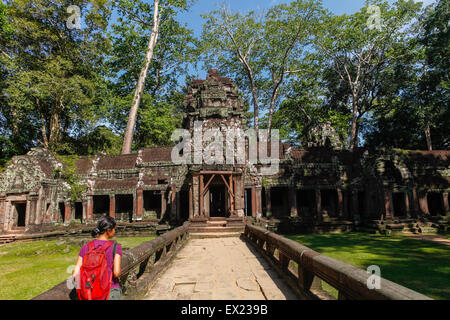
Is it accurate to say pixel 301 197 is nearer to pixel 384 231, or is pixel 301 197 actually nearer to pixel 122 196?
pixel 384 231

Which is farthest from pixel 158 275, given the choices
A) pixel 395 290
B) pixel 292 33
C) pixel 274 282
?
pixel 292 33

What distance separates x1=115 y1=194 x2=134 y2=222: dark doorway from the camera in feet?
66.2

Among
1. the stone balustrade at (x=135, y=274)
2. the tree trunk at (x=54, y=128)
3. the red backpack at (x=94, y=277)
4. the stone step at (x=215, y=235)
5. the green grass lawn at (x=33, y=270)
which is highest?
the tree trunk at (x=54, y=128)

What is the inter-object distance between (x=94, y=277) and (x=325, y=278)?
2.68 metres

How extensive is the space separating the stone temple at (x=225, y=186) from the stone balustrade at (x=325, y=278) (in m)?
10.8

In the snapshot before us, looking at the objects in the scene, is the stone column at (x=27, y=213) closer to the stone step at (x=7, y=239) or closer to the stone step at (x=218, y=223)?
the stone step at (x=7, y=239)

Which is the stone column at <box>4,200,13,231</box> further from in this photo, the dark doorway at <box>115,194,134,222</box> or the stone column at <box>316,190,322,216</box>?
the stone column at <box>316,190,322,216</box>

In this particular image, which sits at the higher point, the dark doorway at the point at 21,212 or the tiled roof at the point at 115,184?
the tiled roof at the point at 115,184

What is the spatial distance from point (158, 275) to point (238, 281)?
5.70 ft

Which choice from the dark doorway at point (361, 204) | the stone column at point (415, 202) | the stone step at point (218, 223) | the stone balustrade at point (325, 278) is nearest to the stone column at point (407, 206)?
the stone column at point (415, 202)

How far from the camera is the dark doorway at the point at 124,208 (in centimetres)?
2019

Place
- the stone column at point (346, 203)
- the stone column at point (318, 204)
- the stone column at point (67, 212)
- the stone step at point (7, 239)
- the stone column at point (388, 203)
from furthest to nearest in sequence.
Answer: the stone column at point (67, 212), the stone column at point (346, 203), the stone column at point (318, 204), the stone column at point (388, 203), the stone step at point (7, 239)

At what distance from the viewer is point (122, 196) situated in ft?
70.8

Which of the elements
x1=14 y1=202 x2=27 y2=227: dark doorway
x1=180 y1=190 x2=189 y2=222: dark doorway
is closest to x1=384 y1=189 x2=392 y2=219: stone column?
x1=180 y1=190 x2=189 y2=222: dark doorway
